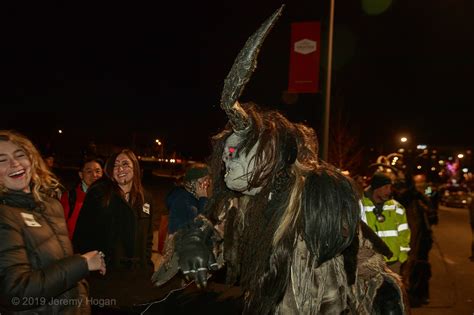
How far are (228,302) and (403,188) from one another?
222 inches

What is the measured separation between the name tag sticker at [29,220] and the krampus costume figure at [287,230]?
817 millimetres

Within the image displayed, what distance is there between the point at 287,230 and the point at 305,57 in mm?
6874

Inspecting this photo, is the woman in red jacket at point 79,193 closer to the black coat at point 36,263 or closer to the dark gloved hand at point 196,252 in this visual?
the black coat at point 36,263

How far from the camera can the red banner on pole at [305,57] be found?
819 centimetres

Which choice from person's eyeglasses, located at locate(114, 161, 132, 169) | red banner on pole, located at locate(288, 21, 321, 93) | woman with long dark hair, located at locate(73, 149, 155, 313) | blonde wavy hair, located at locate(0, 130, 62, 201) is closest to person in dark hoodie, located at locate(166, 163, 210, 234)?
woman with long dark hair, located at locate(73, 149, 155, 313)

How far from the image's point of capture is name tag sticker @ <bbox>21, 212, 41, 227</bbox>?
224cm

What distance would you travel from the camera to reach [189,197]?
522 cm

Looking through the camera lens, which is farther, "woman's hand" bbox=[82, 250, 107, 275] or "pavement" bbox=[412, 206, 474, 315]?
"pavement" bbox=[412, 206, 474, 315]

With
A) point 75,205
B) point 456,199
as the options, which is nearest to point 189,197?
point 75,205

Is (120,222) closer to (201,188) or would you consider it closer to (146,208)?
(146,208)

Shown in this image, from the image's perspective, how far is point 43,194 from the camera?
8.30ft

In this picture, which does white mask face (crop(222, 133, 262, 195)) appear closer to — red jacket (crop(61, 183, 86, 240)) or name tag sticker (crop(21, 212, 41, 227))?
name tag sticker (crop(21, 212, 41, 227))

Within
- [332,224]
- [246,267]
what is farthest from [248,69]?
[246,267]

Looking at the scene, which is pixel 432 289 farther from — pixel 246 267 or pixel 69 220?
pixel 246 267
